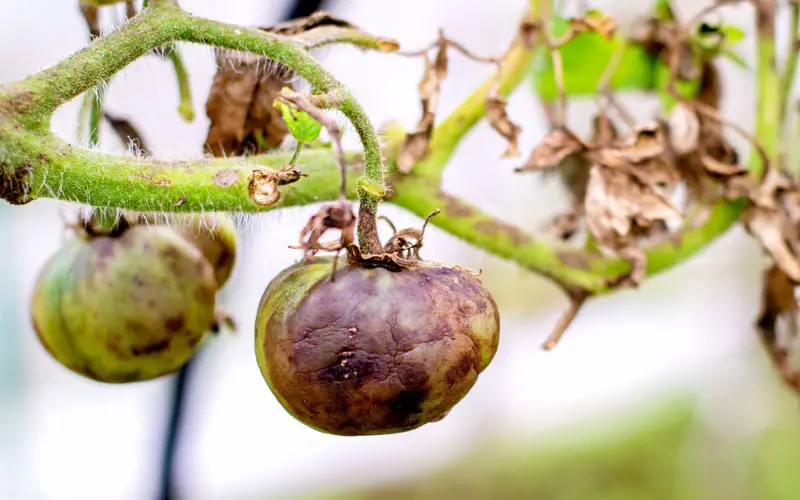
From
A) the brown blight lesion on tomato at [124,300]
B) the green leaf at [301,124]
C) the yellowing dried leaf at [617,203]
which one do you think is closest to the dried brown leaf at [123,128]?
the brown blight lesion on tomato at [124,300]

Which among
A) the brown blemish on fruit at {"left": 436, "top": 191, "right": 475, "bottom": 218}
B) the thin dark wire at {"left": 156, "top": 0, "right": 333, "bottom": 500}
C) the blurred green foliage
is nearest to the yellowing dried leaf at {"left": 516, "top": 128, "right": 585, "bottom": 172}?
the brown blemish on fruit at {"left": 436, "top": 191, "right": 475, "bottom": 218}

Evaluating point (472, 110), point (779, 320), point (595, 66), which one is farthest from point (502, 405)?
point (472, 110)

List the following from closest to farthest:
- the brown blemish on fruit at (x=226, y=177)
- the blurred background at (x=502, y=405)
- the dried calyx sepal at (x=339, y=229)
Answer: the dried calyx sepal at (x=339, y=229), the brown blemish on fruit at (x=226, y=177), the blurred background at (x=502, y=405)

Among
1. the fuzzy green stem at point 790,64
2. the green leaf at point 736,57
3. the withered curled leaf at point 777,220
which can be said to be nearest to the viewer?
the withered curled leaf at point 777,220

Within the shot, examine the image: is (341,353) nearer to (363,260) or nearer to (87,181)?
(363,260)

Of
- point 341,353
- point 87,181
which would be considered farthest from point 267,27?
point 341,353

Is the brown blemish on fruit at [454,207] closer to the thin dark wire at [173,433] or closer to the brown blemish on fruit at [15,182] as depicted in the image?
the brown blemish on fruit at [15,182]

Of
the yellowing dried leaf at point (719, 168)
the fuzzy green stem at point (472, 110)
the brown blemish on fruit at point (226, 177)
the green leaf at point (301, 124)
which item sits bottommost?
the yellowing dried leaf at point (719, 168)

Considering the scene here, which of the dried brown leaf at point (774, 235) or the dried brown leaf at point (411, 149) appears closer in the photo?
the dried brown leaf at point (411, 149)
